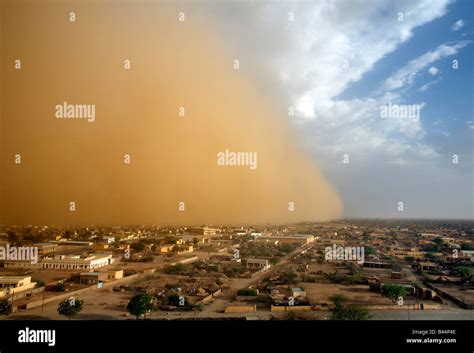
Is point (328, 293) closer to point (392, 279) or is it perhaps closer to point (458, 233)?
point (392, 279)

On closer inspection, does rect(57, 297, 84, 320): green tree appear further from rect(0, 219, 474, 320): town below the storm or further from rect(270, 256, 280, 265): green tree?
rect(270, 256, 280, 265): green tree

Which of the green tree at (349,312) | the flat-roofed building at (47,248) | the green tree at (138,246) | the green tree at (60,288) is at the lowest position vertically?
the green tree at (349,312)

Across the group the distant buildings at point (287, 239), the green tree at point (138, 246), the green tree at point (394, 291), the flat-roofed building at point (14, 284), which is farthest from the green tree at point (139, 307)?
the green tree at point (394, 291)

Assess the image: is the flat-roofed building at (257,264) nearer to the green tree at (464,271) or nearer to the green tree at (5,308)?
the green tree at (5,308)

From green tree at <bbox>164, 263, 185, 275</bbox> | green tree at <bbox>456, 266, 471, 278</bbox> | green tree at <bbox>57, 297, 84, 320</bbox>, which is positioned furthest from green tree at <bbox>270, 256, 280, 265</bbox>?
green tree at <bbox>456, 266, 471, 278</bbox>

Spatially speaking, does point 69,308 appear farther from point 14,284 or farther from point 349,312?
point 349,312
